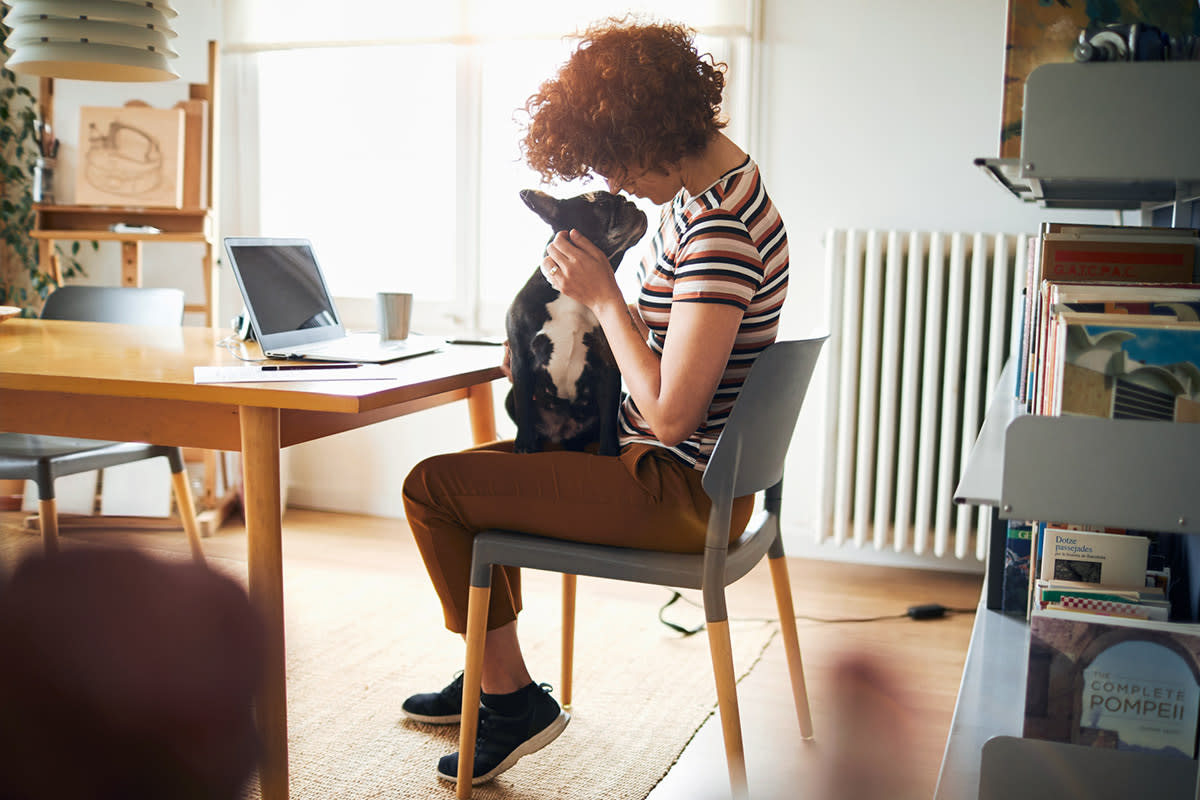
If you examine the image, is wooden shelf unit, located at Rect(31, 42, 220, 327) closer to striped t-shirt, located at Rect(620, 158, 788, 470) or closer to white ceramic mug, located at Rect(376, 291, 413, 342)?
white ceramic mug, located at Rect(376, 291, 413, 342)

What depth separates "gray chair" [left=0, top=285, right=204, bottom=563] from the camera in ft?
7.06

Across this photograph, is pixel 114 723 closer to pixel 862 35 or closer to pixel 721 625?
pixel 721 625

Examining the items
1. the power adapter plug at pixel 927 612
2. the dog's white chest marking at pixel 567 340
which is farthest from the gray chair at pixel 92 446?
the power adapter plug at pixel 927 612

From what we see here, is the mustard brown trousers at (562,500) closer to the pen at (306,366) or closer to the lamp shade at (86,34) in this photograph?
the pen at (306,366)

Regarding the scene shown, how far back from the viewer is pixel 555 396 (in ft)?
4.84

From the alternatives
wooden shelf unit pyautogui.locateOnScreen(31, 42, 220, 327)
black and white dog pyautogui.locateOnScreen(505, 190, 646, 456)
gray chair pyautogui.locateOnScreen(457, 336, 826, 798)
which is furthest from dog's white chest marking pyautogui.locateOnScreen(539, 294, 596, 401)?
wooden shelf unit pyautogui.locateOnScreen(31, 42, 220, 327)

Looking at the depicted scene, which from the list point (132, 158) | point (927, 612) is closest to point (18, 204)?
point (132, 158)

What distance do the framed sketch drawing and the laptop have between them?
152 cm

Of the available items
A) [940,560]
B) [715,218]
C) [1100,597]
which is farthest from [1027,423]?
[940,560]

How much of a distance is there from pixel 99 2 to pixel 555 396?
114 centimetres

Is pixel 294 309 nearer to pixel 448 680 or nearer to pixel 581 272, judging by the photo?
pixel 581 272

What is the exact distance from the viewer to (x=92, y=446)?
2244mm

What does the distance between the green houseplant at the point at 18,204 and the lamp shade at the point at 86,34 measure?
5.81 feet

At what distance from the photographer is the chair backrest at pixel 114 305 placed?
2562 millimetres
